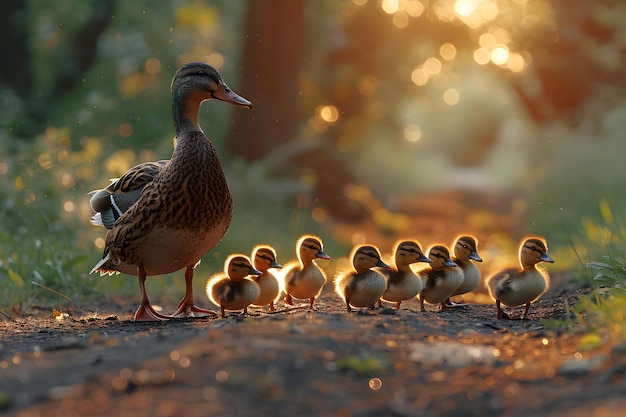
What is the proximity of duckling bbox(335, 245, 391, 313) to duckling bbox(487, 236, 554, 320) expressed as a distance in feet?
3.30

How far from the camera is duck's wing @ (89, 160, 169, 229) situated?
779cm

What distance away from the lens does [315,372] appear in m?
4.78

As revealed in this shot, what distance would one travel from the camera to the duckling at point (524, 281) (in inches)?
294

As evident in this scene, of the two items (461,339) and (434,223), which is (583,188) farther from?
(461,339)

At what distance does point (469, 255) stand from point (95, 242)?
5.33 meters

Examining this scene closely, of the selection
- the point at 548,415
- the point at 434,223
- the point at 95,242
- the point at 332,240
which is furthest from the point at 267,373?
the point at 434,223

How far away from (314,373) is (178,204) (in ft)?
8.99

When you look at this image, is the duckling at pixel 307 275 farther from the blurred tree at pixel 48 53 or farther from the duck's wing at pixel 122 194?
the blurred tree at pixel 48 53

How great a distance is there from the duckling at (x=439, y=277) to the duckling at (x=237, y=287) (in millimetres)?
1562

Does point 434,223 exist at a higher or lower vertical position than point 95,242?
higher

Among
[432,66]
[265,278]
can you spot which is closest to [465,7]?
[432,66]

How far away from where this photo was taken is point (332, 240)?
1627cm

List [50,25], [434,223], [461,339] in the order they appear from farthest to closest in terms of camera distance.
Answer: [434,223] < [50,25] < [461,339]

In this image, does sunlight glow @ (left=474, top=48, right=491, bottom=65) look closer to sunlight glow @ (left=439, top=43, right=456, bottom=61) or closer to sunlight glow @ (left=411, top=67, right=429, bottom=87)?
sunlight glow @ (left=439, top=43, right=456, bottom=61)
